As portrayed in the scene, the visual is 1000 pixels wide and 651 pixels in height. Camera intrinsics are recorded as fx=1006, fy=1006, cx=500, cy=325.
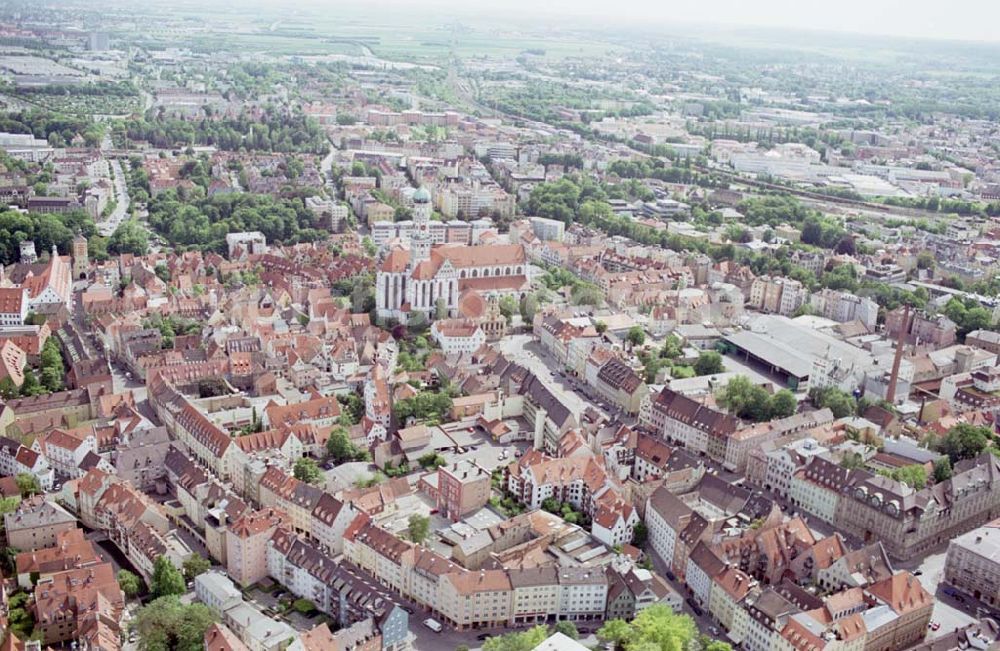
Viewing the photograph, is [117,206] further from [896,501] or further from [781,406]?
[896,501]

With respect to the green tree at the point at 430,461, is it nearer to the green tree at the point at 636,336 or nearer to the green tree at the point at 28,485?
the green tree at the point at 28,485

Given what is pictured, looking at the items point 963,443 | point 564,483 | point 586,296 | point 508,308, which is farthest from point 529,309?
point 963,443

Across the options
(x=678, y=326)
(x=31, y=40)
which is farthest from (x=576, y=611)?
(x=31, y=40)

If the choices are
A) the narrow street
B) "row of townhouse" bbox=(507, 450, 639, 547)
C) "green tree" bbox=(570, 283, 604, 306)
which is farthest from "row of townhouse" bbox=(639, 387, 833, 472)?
the narrow street

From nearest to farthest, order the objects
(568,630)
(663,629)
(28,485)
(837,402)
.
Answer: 1. (663,629)
2. (568,630)
3. (28,485)
4. (837,402)

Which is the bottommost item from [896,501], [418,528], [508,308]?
[508,308]

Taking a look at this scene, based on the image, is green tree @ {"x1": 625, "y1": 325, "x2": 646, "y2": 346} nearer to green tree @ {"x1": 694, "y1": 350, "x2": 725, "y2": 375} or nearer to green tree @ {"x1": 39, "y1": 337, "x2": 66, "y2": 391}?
green tree @ {"x1": 694, "y1": 350, "x2": 725, "y2": 375}

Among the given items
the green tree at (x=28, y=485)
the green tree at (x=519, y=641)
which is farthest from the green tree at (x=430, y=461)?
the green tree at (x=28, y=485)
